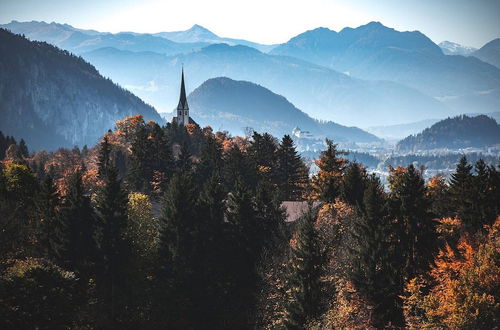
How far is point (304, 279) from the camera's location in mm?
42656

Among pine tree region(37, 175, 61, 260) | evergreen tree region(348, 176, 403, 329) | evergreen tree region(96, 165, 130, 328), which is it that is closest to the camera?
evergreen tree region(348, 176, 403, 329)

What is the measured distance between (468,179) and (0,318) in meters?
45.5

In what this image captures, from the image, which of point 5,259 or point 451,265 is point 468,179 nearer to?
point 451,265

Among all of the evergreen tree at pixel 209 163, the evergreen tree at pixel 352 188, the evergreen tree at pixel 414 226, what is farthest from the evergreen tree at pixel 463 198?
the evergreen tree at pixel 209 163

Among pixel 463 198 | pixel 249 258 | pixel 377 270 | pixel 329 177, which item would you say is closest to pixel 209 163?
pixel 329 177

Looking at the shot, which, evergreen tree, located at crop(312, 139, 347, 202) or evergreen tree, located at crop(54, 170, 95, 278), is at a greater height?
evergreen tree, located at crop(312, 139, 347, 202)

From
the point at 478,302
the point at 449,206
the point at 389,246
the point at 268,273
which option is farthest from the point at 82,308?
the point at 449,206

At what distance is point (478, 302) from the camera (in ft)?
113

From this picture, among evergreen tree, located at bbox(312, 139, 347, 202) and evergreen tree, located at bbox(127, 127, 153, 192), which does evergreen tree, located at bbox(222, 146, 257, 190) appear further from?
evergreen tree, located at bbox(127, 127, 153, 192)

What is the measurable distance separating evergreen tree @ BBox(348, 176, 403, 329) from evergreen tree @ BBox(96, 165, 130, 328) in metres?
19.4

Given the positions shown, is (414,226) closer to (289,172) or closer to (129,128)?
(289,172)

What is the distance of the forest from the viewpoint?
119ft

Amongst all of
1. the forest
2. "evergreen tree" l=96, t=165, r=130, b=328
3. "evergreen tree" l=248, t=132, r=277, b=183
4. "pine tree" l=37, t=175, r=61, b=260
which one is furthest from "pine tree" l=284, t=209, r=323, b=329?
"evergreen tree" l=248, t=132, r=277, b=183

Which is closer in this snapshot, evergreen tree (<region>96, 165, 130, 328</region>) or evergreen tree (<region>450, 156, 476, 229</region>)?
evergreen tree (<region>96, 165, 130, 328</region>)
